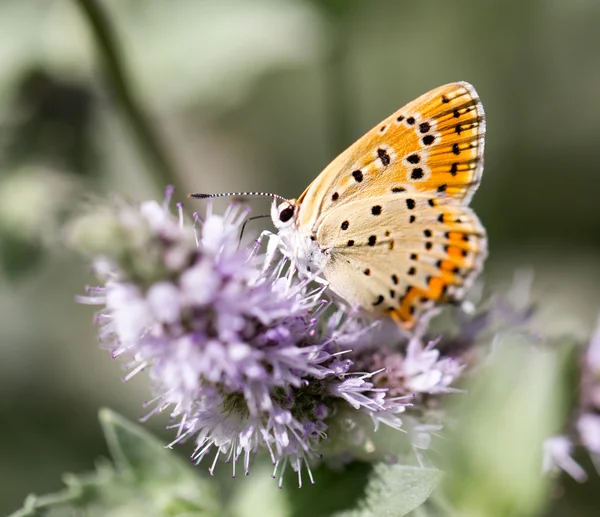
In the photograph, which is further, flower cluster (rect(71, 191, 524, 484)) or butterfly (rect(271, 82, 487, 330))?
butterfly (rect(271, 82, 487, 330))

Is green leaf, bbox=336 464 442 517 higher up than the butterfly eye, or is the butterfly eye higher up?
the butterfly eye

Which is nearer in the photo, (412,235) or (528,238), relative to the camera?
(412,235)

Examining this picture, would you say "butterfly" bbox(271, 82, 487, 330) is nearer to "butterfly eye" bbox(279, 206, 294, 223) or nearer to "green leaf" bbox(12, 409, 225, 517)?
"butterfly eye" bbox(279, 206, 294, 223)

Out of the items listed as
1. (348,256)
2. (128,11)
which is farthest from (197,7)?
(348,256)

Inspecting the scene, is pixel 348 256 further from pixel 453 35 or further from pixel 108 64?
pixel 453 35

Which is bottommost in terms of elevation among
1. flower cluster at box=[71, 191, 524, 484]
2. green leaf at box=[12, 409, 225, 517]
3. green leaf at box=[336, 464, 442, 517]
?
green leaf at box=[12, 409, 225, 517]

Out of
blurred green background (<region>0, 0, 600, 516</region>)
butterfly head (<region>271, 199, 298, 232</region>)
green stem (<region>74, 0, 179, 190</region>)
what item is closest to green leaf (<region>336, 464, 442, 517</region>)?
butterfly head (<region>271, 199, 298, 232</region>)

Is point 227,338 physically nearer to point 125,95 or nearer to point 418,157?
point 418,157
